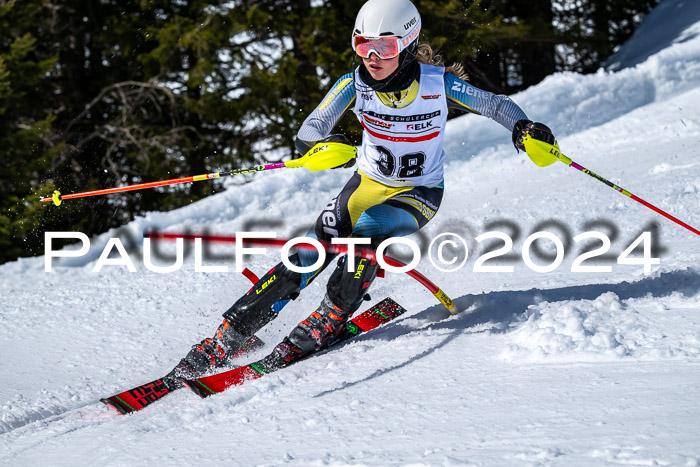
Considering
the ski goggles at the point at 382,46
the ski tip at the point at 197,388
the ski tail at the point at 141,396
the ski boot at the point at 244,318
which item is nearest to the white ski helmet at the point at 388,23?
the ski goggles at the point at 382,46

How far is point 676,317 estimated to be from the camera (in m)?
3.07

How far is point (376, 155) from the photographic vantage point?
3.79 m

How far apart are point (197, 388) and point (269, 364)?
1.39ft

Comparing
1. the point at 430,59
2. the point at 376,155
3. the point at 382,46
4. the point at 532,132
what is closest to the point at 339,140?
the point at 376,155

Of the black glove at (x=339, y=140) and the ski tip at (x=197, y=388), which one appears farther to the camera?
the black glove at (x=339, y=140)

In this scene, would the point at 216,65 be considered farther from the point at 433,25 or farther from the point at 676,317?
the point at 676,317

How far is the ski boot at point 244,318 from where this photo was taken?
351 centimetres

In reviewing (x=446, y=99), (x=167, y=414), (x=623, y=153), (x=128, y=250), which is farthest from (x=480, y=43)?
(x=167, y=414)

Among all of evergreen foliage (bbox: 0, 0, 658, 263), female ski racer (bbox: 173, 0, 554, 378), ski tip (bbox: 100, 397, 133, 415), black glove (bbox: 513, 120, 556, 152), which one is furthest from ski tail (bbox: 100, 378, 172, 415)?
evergreen foliage (bbox: 0, 0, 658, 263)

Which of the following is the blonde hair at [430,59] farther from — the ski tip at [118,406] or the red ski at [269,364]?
the ski tip at [118,406]

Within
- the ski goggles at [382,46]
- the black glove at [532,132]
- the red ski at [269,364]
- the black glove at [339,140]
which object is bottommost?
the red ski at [269,364]

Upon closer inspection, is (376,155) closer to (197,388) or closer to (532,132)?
(532,132)

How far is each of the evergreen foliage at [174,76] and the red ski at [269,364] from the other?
6098 mm

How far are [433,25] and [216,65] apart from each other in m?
3.58
